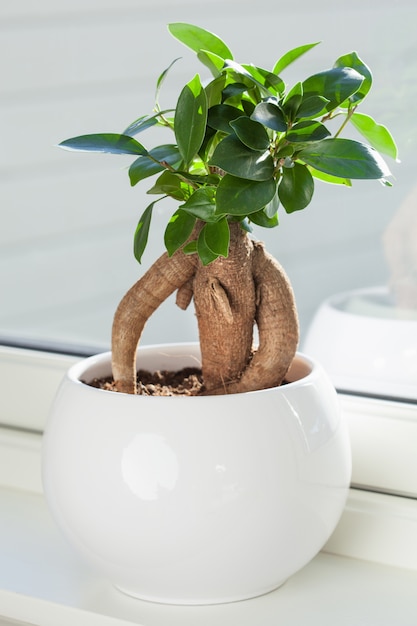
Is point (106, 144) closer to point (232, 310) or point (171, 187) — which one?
point (171, 187)

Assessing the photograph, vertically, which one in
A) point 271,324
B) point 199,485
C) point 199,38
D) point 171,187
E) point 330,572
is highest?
point 199,38

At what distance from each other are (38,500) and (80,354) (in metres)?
0.17

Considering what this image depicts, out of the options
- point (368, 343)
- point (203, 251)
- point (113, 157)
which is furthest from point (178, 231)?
point (113, 157)

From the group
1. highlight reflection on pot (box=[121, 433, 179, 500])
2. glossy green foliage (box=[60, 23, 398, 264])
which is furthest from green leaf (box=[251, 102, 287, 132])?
highlight reflection on pot (box=[121, 433, 179, 500])

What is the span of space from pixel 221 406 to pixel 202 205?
145mm

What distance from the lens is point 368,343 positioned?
85 cm

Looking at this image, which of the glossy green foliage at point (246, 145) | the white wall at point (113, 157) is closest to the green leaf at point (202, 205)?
the glossy green foliage at point (246, 145)

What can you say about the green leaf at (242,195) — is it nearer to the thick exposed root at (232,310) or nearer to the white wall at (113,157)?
the thick exposed root at (232,310)

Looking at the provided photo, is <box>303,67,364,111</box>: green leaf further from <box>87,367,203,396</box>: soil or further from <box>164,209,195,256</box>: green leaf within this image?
<box>87,367,203,396</box>: soil

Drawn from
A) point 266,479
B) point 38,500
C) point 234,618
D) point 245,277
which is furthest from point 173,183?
point 38,500

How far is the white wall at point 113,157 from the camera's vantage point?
82 cm

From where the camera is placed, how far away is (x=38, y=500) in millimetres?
971

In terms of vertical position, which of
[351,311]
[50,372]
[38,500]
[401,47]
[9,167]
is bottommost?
[38,500]

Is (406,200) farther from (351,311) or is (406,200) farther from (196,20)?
(196,20)
